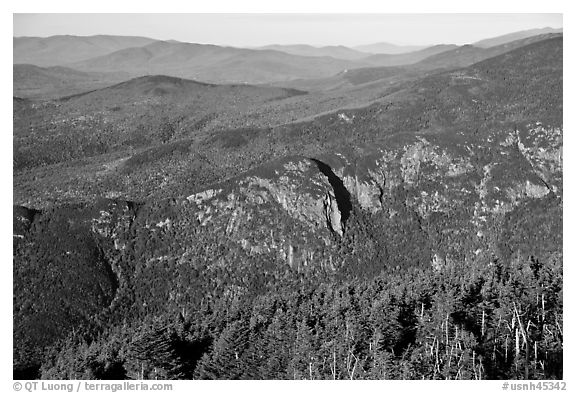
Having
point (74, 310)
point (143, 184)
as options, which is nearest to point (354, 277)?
point (74, 310)

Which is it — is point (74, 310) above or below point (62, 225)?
below

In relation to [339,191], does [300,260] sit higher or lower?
lower

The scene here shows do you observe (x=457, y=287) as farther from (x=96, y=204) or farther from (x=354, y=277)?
(x=96, y=204)

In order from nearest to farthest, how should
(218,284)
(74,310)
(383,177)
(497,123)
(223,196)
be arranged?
(74,310), (218,284), (223,196), (383,177), (497,123)

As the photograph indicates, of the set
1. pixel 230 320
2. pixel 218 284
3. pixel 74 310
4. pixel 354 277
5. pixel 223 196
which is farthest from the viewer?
pixel 223 196

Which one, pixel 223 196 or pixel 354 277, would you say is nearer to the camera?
pixel 354 277

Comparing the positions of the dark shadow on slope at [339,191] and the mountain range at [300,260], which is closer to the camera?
the mountain range at [300,260]

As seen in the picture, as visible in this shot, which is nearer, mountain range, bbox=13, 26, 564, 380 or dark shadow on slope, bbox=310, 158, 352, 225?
mountain range, bbox=13, 26, 564, 380

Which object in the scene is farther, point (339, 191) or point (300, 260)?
point (339, 191)
